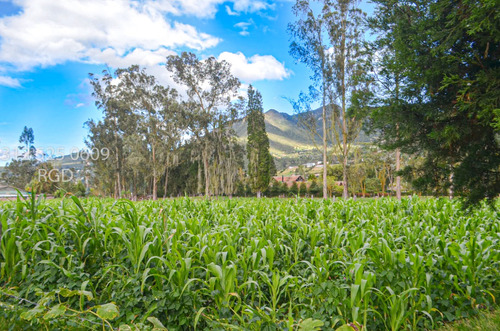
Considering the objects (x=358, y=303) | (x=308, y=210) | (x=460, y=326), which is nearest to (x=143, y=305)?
(x=358, y=303)

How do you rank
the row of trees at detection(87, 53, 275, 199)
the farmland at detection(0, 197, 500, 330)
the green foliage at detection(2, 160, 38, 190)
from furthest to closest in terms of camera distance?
1. the green foliage at detection(2, 160, 38, 190)
2. the row of trees at detection(87, 53, 275, 199)
3. the farmland at detection(0, 197, 500, 330)

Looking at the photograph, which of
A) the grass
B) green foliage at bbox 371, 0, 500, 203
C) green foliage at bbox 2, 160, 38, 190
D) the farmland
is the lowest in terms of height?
the grass

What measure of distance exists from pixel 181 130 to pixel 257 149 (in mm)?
8927

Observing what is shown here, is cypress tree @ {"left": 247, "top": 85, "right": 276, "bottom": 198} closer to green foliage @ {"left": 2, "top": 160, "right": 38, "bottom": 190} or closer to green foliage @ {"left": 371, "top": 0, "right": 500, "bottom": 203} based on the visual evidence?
green foliage @ {"left": 371, "top": 0, "right": 500, "bottom": 203}

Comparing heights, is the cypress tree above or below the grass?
above

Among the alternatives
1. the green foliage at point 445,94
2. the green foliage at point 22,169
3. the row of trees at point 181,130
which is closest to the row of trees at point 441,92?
the green foliage at point 445,94

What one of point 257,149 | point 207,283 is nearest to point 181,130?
point 257,149

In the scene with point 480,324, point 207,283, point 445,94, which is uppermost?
point 445,94

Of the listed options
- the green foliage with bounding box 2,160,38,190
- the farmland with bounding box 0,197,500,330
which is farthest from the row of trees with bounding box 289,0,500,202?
the green foliage with bounding box 2,160,38,190

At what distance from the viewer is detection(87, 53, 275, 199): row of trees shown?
2978 centimetres

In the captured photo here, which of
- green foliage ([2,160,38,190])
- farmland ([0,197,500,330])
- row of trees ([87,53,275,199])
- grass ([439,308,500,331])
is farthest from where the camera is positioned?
green foliage ([2,160,38,190])

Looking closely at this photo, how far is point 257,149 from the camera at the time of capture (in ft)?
111

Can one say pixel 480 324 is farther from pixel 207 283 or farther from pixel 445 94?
pixel 207 283

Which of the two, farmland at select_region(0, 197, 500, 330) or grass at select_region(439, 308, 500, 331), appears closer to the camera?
grass at select_region(439, 308, 500, 331)
